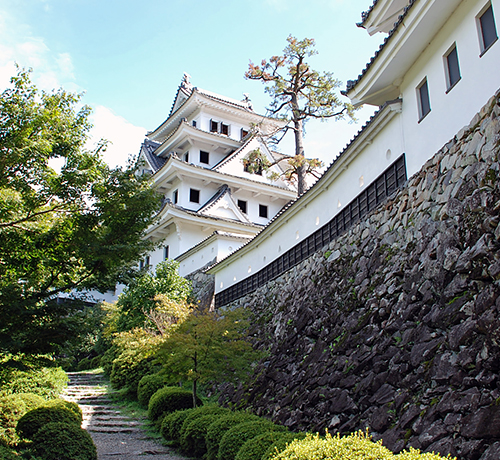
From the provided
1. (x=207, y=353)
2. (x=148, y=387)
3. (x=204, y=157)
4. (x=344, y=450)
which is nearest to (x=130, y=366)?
(x=148, y=387)

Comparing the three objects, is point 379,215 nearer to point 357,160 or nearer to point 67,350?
point 357,160

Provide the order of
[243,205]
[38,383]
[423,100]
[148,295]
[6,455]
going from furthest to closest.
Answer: [243,205] → [148,295] → [38,383] → [423,100] → [6,455]

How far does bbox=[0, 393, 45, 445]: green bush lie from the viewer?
10.9 metres

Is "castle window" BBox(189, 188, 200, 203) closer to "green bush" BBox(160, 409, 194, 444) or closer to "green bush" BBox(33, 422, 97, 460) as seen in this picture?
"green bush" BBox(160, 409, 194, 444)

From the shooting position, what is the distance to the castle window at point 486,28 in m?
7.76

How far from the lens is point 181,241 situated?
28.5 meters

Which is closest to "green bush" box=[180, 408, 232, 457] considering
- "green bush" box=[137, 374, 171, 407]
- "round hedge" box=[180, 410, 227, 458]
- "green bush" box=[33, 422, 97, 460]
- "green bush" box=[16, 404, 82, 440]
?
"round hedge" box=[180, 410, 227, 458]

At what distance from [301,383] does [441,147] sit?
6402mm

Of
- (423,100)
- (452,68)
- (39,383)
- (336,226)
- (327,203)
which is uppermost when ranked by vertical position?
(452,68)

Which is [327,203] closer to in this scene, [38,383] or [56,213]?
[56,213]

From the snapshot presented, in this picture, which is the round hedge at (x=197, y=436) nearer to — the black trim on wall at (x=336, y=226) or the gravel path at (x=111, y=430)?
the gravel path at (x=111, y=430)

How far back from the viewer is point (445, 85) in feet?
29.2

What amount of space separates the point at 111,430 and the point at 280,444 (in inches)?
336

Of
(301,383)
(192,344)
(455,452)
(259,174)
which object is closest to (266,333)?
(192,344)
